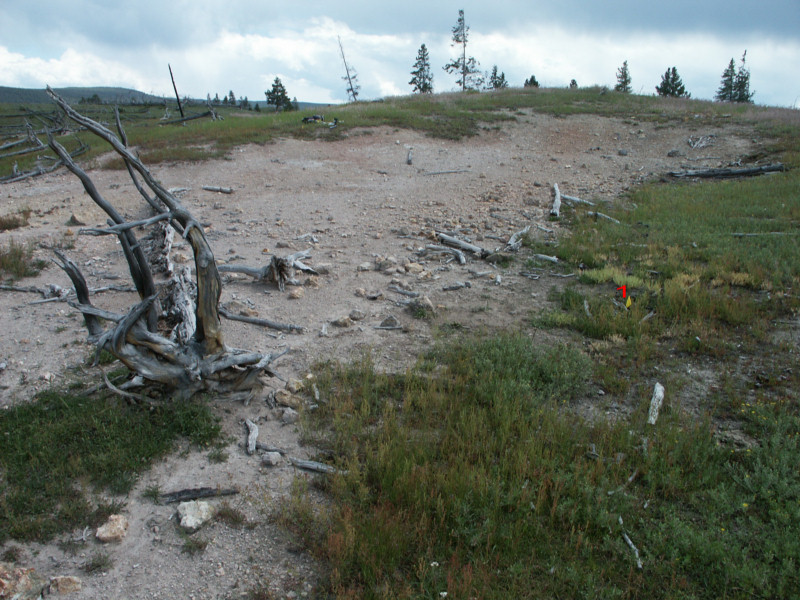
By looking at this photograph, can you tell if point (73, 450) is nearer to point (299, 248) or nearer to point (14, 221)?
point (299, 248)

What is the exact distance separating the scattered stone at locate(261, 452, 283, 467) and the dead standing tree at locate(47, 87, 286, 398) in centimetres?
97

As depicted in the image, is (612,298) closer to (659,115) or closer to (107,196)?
(107,196)

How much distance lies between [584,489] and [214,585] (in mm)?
2752

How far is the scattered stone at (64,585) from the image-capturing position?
9.75 feet

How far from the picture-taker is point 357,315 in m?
7.05

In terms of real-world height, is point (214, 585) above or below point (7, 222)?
below

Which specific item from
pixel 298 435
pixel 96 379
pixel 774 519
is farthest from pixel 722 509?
pixel 96 379

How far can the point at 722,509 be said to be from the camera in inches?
144

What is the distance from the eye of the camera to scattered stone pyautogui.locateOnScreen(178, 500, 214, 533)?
349 cm

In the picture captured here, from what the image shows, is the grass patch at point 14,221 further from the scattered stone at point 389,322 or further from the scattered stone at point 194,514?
the scattered stone at point 194,514

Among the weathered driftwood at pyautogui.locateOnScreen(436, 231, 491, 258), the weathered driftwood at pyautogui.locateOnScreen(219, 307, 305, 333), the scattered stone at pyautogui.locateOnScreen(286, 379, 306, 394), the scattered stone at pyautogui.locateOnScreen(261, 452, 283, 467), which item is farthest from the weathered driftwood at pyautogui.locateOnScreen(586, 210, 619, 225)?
the scattered stone at pyautogui.locateOnScreen(261, 452, 283, 467)

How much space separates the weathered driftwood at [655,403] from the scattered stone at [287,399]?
350 centimetres

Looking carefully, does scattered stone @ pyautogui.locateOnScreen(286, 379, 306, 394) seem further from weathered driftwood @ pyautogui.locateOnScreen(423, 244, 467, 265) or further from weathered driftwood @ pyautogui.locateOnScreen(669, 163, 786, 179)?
weathered driftwood @ pyautogui.locateOnScreen(669, 163, 786, 179)

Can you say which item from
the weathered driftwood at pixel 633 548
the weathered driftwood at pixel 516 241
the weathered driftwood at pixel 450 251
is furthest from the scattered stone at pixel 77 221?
the weathered driftwood at pixel 633 548
